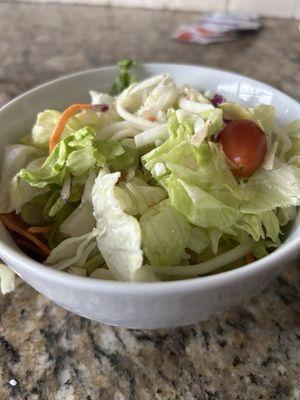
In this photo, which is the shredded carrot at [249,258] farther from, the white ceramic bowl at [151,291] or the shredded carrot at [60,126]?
the shredded carrot at [60,126]

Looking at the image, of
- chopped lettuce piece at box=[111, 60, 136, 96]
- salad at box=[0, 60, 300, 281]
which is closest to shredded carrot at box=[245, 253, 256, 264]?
salad at box=[0, 60, 300, 281]

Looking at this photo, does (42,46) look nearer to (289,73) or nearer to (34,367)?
(289,73)


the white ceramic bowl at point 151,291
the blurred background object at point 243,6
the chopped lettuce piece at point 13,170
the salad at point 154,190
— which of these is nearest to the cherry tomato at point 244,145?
the salad at point 154,190

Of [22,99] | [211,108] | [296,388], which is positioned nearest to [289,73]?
[211,108]

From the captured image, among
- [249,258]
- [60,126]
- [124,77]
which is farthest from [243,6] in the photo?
[249,258]

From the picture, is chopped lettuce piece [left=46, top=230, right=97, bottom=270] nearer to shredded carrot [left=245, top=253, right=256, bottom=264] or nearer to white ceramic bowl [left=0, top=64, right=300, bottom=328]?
white ceramic bowl [left=0, top=64, right=300, bottom=328]

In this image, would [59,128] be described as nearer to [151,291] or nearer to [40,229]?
[40,229]

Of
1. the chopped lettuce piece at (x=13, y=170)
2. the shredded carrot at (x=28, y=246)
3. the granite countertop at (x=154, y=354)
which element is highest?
the chopped lettuce piece at (x=13, y=170)
